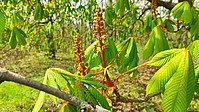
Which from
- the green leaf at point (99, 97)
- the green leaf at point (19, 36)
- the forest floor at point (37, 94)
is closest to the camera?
the green leaf at point (99, 97)

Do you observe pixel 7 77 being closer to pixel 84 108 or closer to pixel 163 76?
pixel 84 108

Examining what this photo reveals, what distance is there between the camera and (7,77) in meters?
0.52

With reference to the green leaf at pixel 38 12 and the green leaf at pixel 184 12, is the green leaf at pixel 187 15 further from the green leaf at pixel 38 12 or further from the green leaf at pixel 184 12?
the green leaf at pixel 38 12

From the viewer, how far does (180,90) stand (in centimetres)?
75

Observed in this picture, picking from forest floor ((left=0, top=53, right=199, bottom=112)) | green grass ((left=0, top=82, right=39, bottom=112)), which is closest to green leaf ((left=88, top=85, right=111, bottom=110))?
forest floor ((left=0, top=53, right=199, bottom=112))

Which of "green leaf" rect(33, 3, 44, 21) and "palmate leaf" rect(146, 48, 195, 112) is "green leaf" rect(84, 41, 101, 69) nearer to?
"palmate leaf" rect(146, 48, 195, 112)

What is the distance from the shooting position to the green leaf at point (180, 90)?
0.75m

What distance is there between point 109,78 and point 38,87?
475 mm

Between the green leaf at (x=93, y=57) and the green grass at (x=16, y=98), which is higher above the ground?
the green leaf at (x=93, y=57)

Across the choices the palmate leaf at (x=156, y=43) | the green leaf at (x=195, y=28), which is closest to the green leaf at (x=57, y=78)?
the palmate leaf at (x=156, y=43)

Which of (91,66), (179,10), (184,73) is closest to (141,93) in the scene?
(179,10)

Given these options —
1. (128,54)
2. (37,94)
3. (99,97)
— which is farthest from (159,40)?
(37,94)

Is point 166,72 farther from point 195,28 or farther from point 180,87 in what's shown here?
point 195,28

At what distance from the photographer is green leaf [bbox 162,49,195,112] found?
2.45 feet
